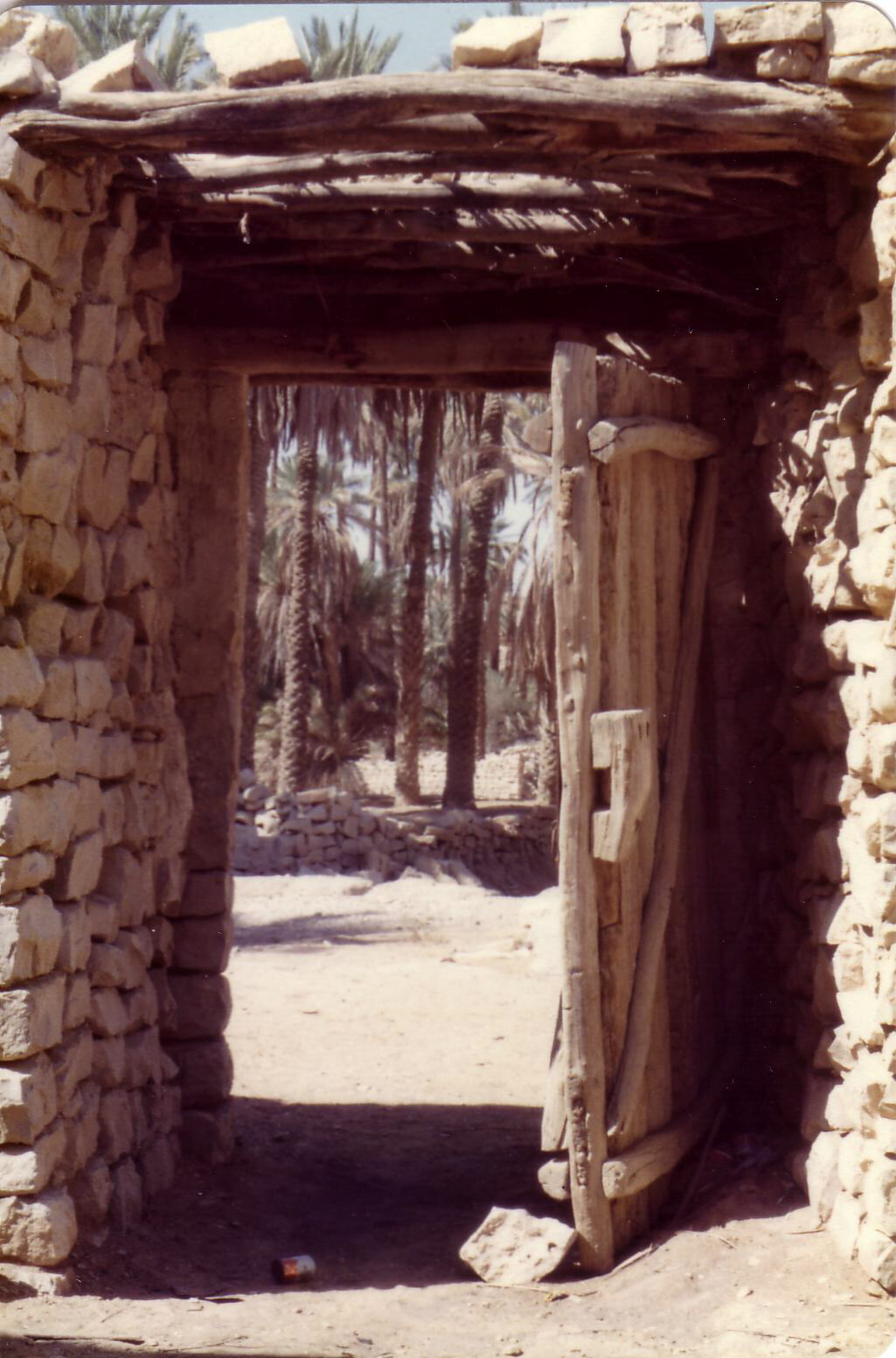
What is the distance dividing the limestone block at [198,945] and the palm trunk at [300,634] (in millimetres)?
11836

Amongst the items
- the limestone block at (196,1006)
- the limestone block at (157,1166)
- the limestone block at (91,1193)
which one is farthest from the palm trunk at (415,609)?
the limestone block at (91,1193)

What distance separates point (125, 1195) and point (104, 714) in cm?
162

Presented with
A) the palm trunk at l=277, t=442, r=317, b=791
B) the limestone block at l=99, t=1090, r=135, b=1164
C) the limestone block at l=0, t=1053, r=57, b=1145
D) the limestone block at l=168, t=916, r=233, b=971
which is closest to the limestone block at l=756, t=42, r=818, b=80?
the limestone block at l=0, t=1053, r=57, b=1145

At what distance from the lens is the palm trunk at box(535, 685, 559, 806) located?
56.4 ft

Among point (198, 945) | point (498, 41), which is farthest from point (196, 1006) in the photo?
point (498, 41)

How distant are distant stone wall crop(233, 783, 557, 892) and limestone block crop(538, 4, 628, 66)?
11.4m

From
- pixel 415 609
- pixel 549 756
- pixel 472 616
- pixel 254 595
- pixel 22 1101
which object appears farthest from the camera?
pixel 549 756

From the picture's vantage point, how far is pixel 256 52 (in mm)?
4102

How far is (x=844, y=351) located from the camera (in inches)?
178

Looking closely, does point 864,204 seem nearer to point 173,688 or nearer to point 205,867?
point 173,688

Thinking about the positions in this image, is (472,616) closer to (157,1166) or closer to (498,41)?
(157,1166)

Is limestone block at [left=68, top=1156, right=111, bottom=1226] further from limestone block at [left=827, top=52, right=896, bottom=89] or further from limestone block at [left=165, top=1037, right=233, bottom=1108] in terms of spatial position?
limestone block at [left=827, top=52, right=896, bottom=89]

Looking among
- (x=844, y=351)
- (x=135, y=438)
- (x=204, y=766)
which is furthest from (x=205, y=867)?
(x=844, y=351)

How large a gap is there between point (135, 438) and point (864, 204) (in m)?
2.61
